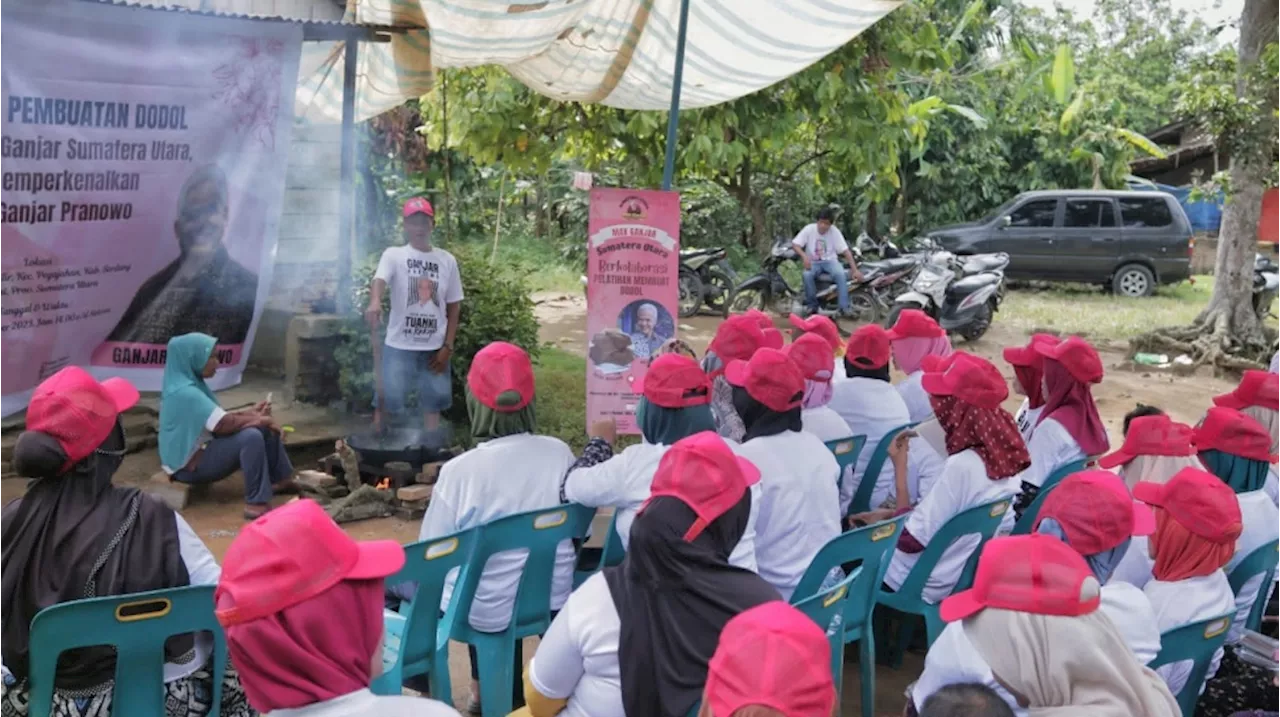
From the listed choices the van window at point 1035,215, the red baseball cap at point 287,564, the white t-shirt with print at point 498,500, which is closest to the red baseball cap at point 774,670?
the red baseball cap at point 287,564

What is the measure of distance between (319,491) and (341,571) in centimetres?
485

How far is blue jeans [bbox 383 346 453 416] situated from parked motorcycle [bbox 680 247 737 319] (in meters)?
6.96

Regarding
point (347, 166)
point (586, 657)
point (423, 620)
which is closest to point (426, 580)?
point (423, 620)

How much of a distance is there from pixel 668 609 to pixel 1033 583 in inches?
32.3

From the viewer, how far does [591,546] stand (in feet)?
14.9

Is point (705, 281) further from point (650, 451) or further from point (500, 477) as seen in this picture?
point (500, 477)

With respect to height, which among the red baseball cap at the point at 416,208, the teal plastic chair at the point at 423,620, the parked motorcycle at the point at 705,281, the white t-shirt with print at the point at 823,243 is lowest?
the teal plastic chair at the point at 423,620

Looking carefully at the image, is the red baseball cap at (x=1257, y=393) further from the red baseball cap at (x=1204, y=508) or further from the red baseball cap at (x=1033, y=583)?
the red baseball cap at (x=1033, y=583)

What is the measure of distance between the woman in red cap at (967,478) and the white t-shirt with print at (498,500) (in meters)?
1.30

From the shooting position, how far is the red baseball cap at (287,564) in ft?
6.78

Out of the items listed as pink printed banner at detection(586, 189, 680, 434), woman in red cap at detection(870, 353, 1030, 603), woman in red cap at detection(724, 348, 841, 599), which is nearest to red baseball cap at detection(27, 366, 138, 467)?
woman in red cap at detection(724, 348, 841, 599)

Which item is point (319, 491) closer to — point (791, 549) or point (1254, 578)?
point (791, 549)

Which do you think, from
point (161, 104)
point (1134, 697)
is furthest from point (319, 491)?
point (1134, 697)

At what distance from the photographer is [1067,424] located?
5.11 metres
